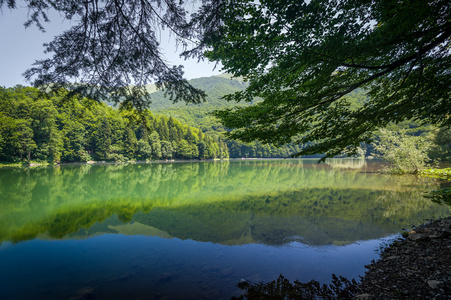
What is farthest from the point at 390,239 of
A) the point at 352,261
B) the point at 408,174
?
the point at 408,174

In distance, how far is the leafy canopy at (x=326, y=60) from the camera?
347 cm

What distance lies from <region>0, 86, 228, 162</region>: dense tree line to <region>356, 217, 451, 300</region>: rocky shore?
91.8 feet

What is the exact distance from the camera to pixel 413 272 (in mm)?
3961

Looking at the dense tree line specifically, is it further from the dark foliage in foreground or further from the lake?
the dark foliage in foreground

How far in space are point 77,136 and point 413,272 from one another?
66.7m

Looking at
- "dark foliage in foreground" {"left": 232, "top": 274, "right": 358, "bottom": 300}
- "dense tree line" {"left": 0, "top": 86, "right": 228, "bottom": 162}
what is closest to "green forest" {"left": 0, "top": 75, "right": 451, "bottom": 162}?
"dense tree line" {"left": 0, "top": 86, "right": 228, "bottom": 162}

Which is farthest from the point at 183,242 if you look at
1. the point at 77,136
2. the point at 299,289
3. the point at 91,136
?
the point at 91,136

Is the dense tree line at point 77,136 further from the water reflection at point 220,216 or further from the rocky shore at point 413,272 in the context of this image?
the rocky shore at point 413,272

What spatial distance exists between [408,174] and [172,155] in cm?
6532

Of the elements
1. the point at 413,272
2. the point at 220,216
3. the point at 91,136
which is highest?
the point at 91,136

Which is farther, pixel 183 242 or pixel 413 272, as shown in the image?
pixel 183 242

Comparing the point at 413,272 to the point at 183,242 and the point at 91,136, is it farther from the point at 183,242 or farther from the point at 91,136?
the point at 91,136

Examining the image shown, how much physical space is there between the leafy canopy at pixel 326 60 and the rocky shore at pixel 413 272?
270 cm

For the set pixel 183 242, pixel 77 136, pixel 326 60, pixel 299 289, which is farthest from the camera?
pixel 77 136
